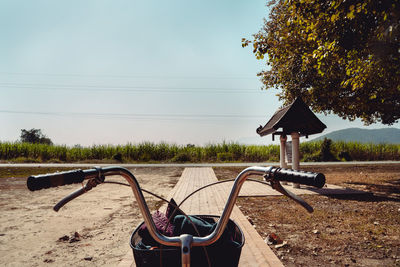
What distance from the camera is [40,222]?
17.3 feet

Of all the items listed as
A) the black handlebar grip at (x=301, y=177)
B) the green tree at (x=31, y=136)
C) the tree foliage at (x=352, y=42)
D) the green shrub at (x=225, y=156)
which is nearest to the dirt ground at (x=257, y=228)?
the black handlebar grip at (x=301, y=177)

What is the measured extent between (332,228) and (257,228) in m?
1.34

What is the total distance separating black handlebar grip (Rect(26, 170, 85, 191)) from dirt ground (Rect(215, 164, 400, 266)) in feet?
10.0

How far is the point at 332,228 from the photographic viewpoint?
4684 mm

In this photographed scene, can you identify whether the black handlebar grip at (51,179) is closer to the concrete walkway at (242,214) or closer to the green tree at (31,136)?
the concrete walkway at (242,214)

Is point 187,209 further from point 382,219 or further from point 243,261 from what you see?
point 382,219

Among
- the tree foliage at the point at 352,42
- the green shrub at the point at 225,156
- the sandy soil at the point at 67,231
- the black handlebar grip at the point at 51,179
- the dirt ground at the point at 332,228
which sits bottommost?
the dirt ground at the point at 332,228

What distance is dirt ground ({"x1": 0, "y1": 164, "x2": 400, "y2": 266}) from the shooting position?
3.54 metres

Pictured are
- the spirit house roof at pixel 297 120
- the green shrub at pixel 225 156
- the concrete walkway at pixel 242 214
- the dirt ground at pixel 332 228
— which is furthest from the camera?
the green shrub at pixel 225 156

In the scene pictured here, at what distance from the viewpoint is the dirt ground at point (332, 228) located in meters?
3.50

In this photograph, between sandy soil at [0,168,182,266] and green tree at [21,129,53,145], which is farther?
green tree at [21,129,53,145]

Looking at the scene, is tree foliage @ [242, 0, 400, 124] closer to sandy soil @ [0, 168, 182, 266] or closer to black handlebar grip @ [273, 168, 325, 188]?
black handlebar grip @ [273, 168, 325, 188]

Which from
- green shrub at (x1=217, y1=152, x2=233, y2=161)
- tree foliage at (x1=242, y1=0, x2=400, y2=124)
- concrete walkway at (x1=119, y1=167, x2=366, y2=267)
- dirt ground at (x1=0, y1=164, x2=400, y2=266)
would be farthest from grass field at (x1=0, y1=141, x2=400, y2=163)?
dirt ground at (x1=0, y1=164, x2=400, y2=266)

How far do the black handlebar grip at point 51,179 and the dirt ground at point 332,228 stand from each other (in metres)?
3.06
